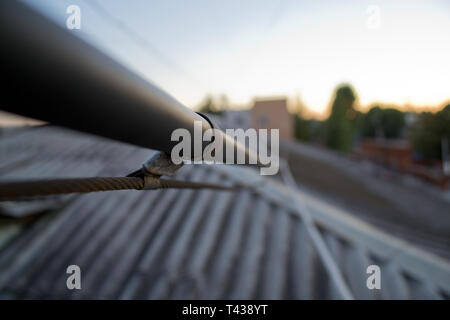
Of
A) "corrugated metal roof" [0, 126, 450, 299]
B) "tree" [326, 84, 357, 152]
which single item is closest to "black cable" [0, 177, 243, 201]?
"corrugated metal roof" [0, 126, 450, 299]

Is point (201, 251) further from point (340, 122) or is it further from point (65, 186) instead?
point (340, 122)

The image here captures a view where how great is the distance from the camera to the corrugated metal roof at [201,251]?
1.93 metres

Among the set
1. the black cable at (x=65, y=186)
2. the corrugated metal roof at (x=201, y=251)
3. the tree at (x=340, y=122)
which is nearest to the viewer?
the black cable at (x=65, y=186)

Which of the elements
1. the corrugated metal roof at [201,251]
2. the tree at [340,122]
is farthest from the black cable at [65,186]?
the tree at [340,122]

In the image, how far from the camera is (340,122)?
31.8 meters

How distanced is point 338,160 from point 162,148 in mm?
19237

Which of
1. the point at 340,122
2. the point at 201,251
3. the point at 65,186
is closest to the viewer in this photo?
A: the point at 65,186

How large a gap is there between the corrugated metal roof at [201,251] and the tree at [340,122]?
106ft

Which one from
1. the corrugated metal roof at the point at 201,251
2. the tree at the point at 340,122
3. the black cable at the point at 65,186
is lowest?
the corrugated metal roof at the point at 201,251

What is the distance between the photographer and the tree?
31297 mm

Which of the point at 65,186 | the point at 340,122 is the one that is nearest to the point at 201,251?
the point at 65,186

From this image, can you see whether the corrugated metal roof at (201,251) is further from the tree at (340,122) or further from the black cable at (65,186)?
the tree at (340,122)

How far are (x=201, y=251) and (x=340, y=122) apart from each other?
34.6 meters

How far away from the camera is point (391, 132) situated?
37.1 metres
